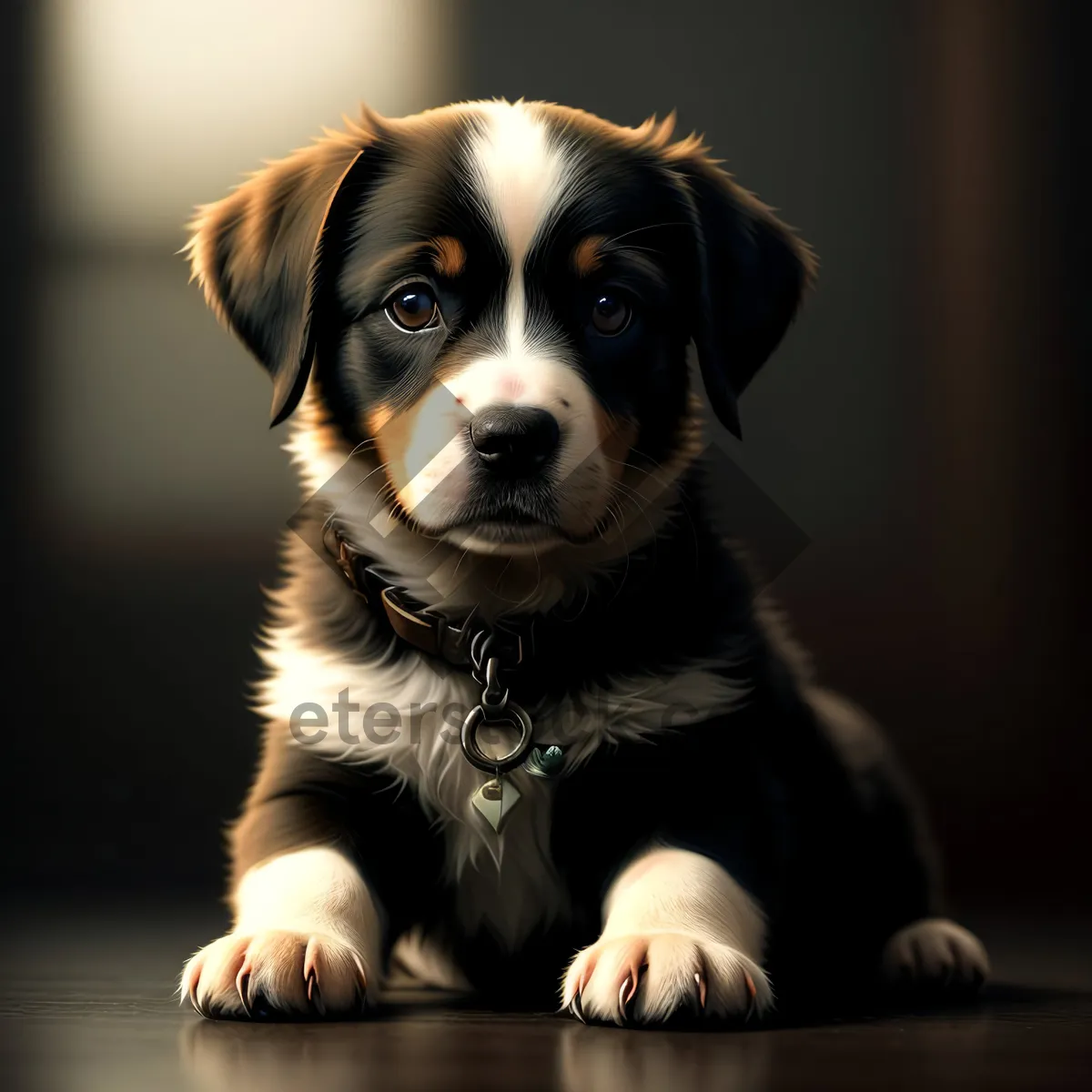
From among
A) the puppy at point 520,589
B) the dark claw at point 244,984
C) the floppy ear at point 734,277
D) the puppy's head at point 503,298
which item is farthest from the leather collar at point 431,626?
the dark claw at point 244,984

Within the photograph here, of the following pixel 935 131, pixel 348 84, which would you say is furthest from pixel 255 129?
pixel 935 131

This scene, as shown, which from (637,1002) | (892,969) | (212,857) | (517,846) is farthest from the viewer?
(212,857)

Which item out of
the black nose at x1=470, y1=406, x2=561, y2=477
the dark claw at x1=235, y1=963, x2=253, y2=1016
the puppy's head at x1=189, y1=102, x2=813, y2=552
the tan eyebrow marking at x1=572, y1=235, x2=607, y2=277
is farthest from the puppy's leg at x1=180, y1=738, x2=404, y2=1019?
the tan eyebrow marking at x1=572, y1=235, x2=607, y2=277

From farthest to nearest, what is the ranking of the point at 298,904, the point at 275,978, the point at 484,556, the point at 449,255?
1. the point at 484,556
2. the point at 449,255
3. the point at 298,904
4. the point at 275,978

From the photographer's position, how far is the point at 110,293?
12.0 feet

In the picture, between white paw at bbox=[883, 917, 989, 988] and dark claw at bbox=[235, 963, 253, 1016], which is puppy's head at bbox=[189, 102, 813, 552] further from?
white paw at bbox=[883, 917, 989, 988]

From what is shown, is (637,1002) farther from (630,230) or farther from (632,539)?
(630,230)

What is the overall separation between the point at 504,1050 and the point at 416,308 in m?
1.02

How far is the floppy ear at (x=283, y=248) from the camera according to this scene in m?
2.52

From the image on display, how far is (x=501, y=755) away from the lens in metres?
2.40

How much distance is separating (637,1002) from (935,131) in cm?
226

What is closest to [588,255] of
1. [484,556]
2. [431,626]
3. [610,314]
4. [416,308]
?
[610,314]

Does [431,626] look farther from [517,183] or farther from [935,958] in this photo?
[935,958]

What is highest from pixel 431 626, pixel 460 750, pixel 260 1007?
pixel 431 626
